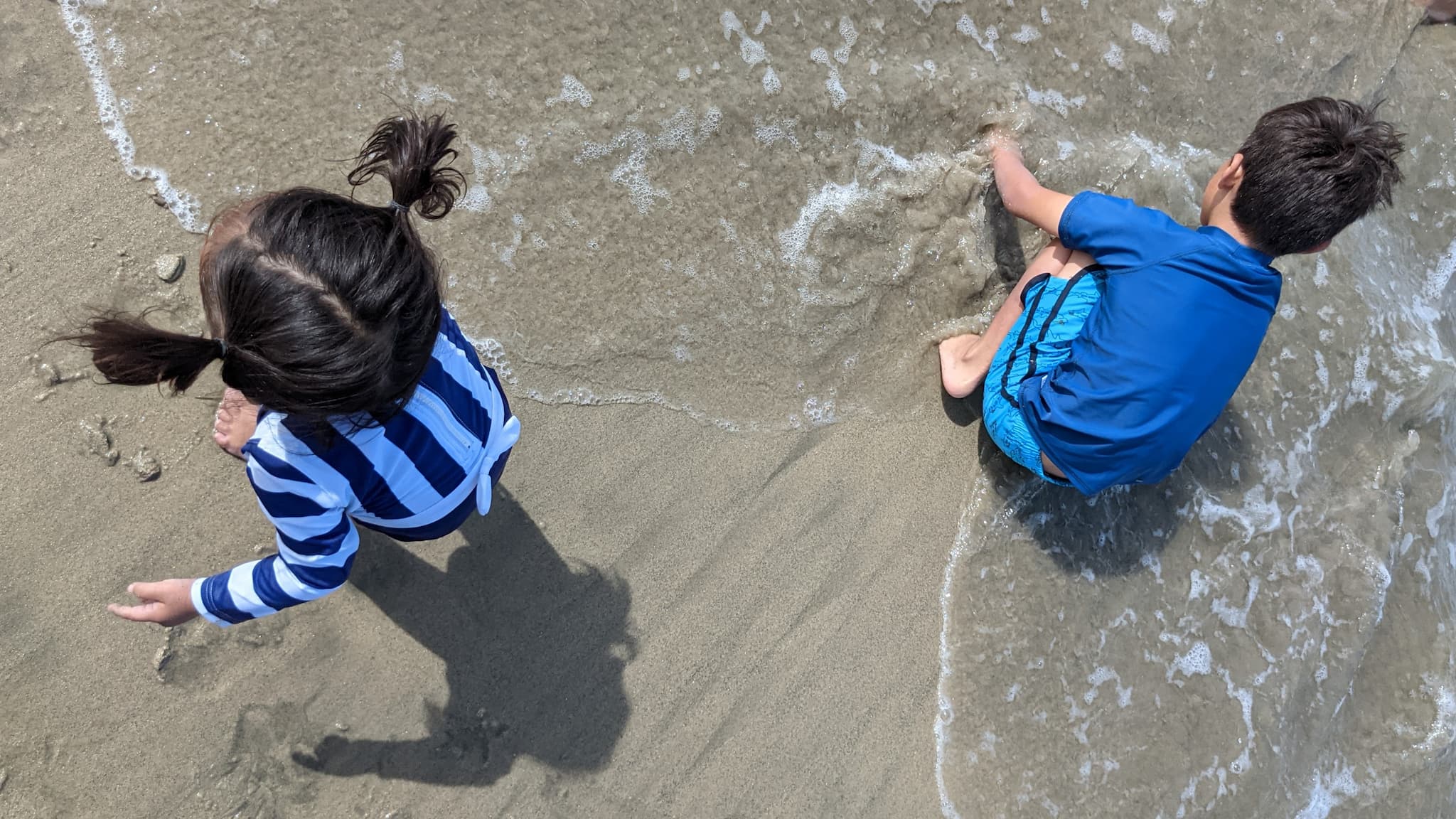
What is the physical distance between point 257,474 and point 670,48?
1565mm

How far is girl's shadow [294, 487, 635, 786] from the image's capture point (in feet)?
7.05

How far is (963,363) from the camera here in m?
2.43

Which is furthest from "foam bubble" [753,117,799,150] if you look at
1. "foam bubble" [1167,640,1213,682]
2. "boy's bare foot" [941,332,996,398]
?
"foam bubble" [1167,640,1213,682]

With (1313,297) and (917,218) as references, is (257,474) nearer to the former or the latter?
(917,218)

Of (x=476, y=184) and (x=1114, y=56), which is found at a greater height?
(x=1114, y=56)

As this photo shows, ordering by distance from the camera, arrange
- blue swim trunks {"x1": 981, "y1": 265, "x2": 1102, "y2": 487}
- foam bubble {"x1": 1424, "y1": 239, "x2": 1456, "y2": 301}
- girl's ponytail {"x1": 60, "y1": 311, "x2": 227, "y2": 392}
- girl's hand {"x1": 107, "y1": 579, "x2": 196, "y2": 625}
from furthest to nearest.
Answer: foam bubble {"x1": 1424, "y1": 239, "x2": 1456, "y2": 301} < blue swim trunks {"x1": 981, "y1": 265, "x2": 1102, "y2": 487} < girl's hand {"x1": 107, "y1": 579, "x2": 196, "y2": 625} < girl's ponytail {"x1": 60, "y1": 311, "x2": 227, "y2": 392}

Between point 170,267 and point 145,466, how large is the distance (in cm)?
50

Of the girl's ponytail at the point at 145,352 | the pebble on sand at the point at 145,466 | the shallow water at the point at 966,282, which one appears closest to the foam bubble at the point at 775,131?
the shallow water at the point at 966,282

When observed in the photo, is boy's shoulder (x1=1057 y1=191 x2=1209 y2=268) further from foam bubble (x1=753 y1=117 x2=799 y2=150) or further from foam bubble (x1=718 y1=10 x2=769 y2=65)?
foam bubble (x1=718 y1=10 x2=769 y2=65)

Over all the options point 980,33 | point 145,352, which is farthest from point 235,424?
point 980,33

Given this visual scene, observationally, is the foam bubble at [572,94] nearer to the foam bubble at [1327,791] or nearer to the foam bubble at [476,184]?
the foam bubble at [476,184]

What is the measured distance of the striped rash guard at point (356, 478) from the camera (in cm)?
144

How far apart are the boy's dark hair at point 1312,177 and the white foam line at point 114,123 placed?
2.64 meters

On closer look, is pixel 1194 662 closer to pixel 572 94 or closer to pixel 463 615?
pixel 463 615
